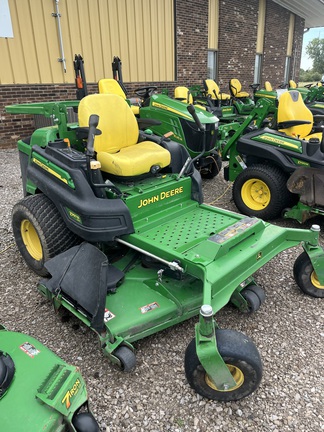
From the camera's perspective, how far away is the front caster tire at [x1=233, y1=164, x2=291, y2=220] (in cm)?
362

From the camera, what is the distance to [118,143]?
9.89 ft

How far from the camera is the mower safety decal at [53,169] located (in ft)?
7.95

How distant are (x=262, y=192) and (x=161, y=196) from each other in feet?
5.41

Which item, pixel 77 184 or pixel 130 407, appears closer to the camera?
pixel 130 407

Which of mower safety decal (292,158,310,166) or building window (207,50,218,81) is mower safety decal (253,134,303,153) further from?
building window (207,50,218,81)

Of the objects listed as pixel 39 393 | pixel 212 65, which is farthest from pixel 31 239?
pixel 212 65

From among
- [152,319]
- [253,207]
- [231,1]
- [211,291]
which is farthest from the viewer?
[231,1]

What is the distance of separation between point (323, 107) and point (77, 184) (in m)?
7.04

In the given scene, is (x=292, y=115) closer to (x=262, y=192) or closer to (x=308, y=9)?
(x=262, y=192)

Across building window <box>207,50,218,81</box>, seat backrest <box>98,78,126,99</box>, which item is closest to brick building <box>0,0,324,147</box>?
building window <box>207,50,218,81</box>

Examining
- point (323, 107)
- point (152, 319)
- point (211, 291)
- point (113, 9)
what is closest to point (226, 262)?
point (211, 291)

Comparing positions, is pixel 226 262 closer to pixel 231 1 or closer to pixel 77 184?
pixel 77 184

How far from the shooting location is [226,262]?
77.2 inches

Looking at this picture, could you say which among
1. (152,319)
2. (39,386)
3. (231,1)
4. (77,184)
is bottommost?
(152,319)
